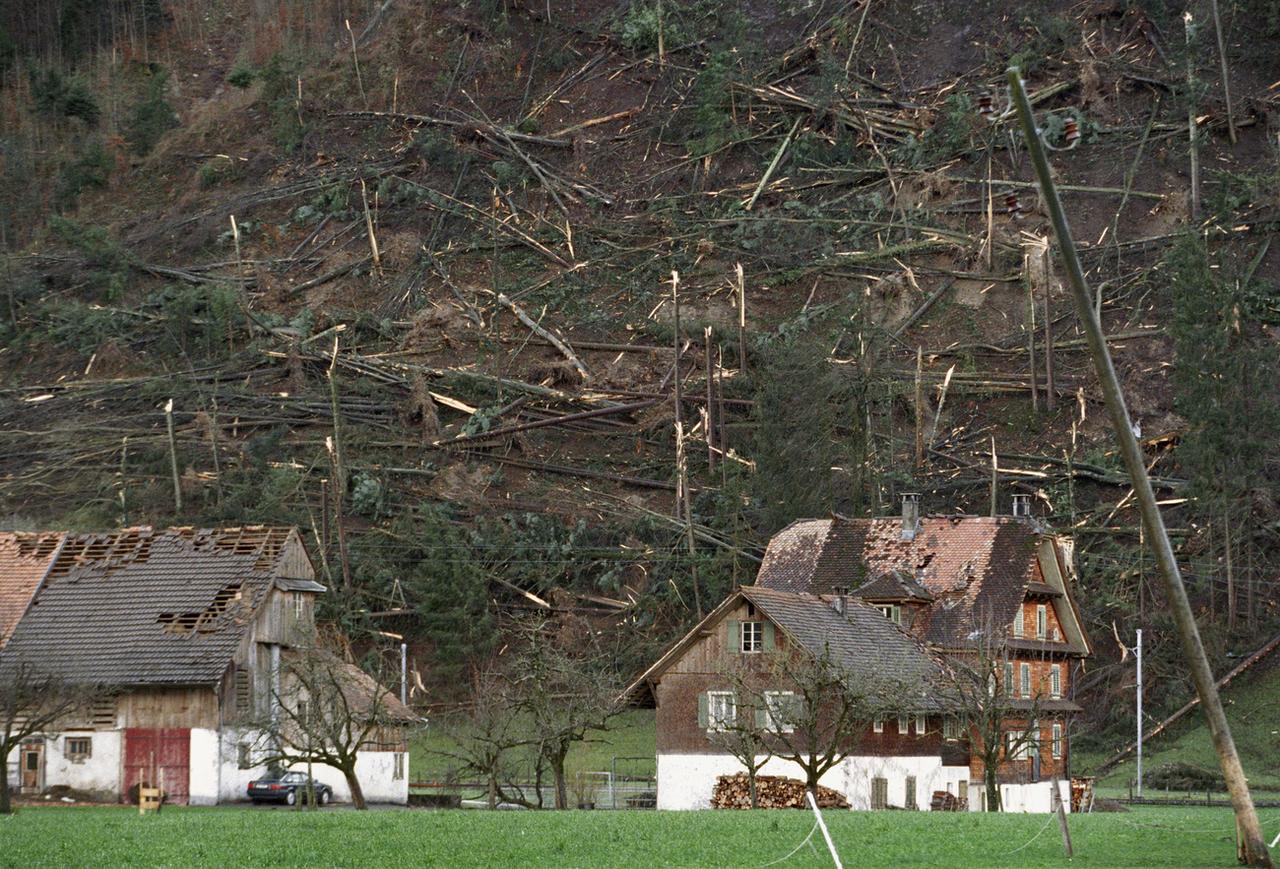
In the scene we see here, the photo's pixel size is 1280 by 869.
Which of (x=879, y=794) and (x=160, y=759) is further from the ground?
(x=160, y=759)

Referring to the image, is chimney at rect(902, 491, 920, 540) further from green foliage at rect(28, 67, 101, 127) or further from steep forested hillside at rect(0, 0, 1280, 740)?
green foliage at rect(28, 67, 101, 127)

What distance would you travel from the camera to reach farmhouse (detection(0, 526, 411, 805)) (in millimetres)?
45531

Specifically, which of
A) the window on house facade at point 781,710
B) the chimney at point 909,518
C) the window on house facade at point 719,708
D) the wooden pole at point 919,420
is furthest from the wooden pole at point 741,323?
the window on house facade at point 781,710

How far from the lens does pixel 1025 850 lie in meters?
24.7

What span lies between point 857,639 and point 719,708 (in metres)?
4.55

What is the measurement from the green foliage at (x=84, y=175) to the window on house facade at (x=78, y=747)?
6857 centimetres

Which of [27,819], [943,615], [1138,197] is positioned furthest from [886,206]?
[27,819]

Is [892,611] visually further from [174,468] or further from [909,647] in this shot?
[174,468]

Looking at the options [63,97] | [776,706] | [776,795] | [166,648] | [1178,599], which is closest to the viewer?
[1178,599]

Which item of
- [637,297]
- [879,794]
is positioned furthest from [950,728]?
[637,297]

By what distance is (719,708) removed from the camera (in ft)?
164

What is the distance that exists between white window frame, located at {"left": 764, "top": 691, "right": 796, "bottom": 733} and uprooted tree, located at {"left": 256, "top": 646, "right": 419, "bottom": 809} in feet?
30.7

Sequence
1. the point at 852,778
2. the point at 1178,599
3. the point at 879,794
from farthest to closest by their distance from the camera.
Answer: the point at 852,778 → the point at 879,794 → the point at 1178,599

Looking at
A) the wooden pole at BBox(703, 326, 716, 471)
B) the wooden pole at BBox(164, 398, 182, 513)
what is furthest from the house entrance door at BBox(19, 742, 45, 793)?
the wooden pole at BBox(703, 326, 716, 471)
